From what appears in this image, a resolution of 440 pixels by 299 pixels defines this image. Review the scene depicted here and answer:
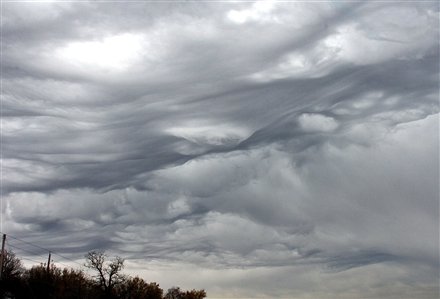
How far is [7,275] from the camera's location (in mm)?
124438

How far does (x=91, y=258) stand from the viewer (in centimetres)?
12231

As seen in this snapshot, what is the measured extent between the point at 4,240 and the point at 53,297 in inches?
1391

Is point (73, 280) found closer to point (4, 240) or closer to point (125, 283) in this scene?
point (125, 283)

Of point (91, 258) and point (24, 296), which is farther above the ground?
point (91, 258)

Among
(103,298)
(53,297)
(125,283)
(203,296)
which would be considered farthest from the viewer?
(203,296)

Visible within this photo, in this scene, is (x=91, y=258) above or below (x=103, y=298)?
above

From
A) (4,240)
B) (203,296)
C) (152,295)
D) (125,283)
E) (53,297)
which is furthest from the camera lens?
(203,296)

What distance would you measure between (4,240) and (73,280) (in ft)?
161

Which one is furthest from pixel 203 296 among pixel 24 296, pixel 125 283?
pixel 24 296

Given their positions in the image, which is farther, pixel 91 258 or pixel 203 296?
pixel 203 296

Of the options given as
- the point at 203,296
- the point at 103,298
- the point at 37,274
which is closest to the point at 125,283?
the point at 103,298

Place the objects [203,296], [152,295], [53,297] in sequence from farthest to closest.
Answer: [203,296]
[152,295]
[53,297]

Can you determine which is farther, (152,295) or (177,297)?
(177,297)

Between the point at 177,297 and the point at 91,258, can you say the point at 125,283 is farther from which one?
the point at 177,297
